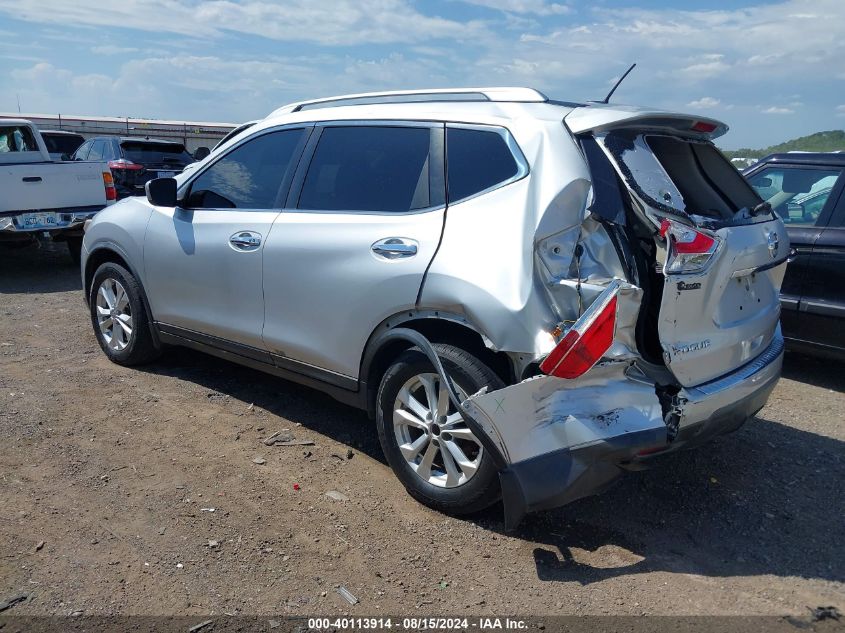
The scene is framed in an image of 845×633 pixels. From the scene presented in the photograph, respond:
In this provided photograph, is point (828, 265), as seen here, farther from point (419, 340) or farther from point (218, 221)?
point (218, 221)

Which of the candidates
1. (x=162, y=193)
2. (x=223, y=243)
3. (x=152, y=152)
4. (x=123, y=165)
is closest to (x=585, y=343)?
(x=223, y=243)

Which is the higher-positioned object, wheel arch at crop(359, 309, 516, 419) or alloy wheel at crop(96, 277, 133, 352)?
wheel arch at crop(359, 309, 516, 419)

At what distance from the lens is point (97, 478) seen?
4016mm

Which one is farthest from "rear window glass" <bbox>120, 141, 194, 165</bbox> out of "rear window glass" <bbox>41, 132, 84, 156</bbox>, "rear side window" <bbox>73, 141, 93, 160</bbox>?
"rear window glass" <bbox>41, 132, 84, 156</bbox>

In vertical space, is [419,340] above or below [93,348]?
above

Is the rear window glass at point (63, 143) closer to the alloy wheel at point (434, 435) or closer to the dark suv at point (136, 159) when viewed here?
the dark suv at point (136, 159)

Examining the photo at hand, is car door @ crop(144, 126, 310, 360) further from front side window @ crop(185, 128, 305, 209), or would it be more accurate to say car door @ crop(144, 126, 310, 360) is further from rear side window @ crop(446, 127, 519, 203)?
rear side window @ crop(446, 127, 519, 203)

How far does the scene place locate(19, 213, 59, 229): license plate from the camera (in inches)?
359

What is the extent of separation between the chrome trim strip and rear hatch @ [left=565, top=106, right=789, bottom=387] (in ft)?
0.11

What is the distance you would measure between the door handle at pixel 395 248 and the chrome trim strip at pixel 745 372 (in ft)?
4.68

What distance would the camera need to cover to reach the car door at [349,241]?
3.70 meters

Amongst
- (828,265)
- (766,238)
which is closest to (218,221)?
(766,238)

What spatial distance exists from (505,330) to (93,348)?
4.36 meters

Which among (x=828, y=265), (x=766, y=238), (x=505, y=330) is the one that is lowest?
(x=828, y=265)
